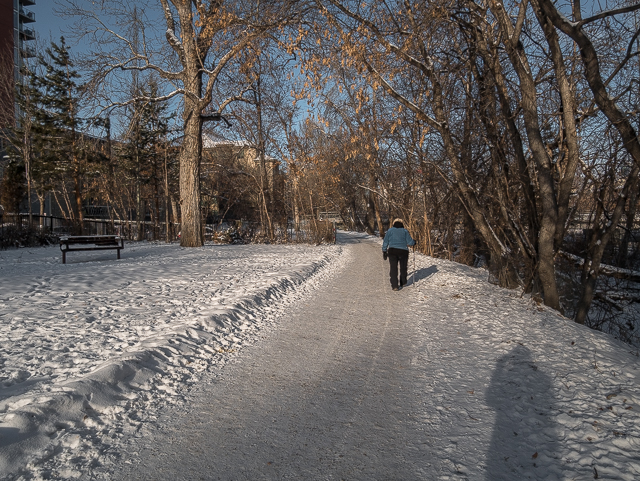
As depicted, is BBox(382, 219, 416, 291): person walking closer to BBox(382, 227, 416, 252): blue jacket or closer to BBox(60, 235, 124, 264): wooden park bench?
BBox(382, 227, 416, 252): blue jacket

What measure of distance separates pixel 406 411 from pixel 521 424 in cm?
96

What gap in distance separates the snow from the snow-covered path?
0.07 ft

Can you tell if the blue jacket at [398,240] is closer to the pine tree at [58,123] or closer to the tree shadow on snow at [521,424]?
the tree shadow on snow at [521,424]

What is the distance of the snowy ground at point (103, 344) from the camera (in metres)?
3.10

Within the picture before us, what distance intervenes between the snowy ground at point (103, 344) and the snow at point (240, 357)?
0.05 ft

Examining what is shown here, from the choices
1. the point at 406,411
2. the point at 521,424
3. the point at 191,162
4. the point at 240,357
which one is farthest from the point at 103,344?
the point at 191,162

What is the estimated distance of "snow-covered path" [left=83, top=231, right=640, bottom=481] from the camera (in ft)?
9.32

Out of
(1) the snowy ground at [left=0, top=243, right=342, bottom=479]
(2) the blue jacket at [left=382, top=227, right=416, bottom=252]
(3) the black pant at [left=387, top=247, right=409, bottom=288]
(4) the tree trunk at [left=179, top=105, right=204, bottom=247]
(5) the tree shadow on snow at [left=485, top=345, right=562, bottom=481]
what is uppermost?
(4) the tree trunk at [left=179, top=105, right=204, bottom=247]

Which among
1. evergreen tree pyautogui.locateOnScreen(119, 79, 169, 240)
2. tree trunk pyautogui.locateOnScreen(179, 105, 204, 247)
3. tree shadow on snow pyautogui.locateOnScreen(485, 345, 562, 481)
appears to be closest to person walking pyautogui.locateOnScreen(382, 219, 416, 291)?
tree shadow on snow pyautogui.locateOnScreen(485, 345, 562, 481)

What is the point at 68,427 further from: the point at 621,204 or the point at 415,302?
the point at 621,204

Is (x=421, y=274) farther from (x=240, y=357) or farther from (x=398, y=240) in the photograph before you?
(x=240, y=357)

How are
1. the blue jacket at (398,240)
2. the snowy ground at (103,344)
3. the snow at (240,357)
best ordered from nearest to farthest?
the snow at (240,357) → the snowy ground at (103,344) → the blue jacket at (398,240)

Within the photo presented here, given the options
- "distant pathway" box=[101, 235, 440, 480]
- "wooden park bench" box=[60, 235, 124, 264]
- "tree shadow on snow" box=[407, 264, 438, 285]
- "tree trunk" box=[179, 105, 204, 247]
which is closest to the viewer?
"distant pathway" box=[101, 235, 440, 480]

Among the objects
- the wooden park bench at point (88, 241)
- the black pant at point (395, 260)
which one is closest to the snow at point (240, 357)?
the black pant at point (395, 260)
